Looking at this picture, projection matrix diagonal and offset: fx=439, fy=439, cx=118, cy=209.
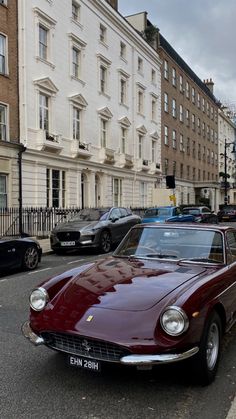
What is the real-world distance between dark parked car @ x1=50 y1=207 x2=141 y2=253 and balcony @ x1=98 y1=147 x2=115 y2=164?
1316 cm

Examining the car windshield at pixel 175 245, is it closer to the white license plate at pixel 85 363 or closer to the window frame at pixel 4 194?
the white license plate at pixel 85 363

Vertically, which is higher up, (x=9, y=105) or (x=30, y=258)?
(x=9, y=105)

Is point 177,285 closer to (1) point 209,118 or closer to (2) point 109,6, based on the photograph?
(2) point 109,6

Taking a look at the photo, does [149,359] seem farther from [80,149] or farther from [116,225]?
[80,149]

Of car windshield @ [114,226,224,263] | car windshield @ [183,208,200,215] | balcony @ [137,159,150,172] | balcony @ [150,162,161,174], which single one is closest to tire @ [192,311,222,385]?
car windshield @ [114,226,224,263]

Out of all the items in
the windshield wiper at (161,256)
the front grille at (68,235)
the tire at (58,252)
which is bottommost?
the tire at (58,252)

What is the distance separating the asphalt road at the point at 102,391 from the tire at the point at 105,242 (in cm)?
990

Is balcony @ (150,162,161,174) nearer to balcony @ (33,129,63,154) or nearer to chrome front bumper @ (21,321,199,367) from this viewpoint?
balcony @ (33,129,63,154)

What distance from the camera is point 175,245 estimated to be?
17.2 ft

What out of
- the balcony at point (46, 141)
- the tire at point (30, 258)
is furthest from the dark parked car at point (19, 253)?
the balcony at point (46, 141)

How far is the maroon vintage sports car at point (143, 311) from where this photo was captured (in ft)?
11.5

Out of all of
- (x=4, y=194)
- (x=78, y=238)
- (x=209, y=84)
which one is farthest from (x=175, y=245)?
(x=209, y=84)

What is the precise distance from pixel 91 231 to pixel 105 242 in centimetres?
80

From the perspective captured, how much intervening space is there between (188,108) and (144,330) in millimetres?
51327
